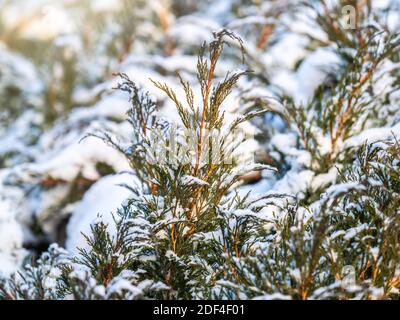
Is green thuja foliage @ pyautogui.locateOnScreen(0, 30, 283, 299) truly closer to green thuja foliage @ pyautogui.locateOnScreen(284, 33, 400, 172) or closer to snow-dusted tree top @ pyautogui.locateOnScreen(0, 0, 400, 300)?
snow-dusted tree top @ pyautogui.locateOnScreen(0, 0, 400, 300)

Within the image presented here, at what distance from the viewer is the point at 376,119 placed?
2609 mm

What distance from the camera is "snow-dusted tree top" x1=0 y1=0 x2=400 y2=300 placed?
1584mm

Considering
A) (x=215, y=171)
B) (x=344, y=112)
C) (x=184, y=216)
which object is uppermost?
(x=344, y=112)

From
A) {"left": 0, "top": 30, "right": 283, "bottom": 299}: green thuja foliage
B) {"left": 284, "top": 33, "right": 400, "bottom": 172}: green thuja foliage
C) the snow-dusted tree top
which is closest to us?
the snow-dusted tree top

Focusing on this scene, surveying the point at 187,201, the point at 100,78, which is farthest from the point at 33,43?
the point at 187,201

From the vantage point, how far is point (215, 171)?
1833 millimetres

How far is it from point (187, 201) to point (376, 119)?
4.92ft

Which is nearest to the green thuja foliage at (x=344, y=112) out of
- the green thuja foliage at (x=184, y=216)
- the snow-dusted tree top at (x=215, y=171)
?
the snow-dusted tree top at (x=215, y=171)

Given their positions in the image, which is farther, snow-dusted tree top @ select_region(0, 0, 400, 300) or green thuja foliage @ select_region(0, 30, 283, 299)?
green thuja foliage @ select_region(0, 30, 283, 299)

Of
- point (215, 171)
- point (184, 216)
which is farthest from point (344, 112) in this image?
point (184, 216)

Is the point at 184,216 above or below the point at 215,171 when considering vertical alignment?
below

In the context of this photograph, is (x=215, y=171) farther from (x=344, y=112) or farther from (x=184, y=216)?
(x=344, y=112)

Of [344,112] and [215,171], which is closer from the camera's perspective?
[215,171]

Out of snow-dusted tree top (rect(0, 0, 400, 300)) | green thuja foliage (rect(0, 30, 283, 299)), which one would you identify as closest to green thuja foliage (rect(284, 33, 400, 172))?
snow-dusted tree top (rect(0, 0, 400, 300))
